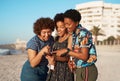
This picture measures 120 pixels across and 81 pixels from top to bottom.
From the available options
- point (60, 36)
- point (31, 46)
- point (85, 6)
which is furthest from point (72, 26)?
point (85, 6)

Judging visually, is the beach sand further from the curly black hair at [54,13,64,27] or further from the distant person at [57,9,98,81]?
the distant person at [57,9,98,81]

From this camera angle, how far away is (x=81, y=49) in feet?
10.9

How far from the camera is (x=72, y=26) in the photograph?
3500 millimetres

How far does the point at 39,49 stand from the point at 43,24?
318 millimetres

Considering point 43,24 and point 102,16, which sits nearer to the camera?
point 43,24

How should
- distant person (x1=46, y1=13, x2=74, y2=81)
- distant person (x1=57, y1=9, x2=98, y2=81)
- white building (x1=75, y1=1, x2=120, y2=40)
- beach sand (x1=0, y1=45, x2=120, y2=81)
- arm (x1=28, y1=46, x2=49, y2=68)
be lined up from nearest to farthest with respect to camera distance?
distant person (x1=57, y1=9, x2=98, y2=81) < arm (x1=28, y1=46, x2=49, y2=68) < distant person (x1=46, y1=13, x2=74, y2=81) < beach sand (x1=0, y1=45, x2=120, y2=81) < white building (x1=75, y1=1, x2=120, y2=40)

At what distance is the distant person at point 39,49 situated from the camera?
3.63 meters

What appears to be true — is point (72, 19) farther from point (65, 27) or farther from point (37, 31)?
point (37, 31)

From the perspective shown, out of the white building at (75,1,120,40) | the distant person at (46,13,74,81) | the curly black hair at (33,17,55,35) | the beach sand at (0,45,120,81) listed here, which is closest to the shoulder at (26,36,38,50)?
the curly black hair at (33,17,55,35)

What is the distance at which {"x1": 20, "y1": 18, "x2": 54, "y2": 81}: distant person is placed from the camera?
11.9 ft

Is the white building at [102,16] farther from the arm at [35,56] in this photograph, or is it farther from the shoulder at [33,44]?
the arm at [35,56]

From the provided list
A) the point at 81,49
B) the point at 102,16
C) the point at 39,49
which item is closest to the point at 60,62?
the point at 39,49

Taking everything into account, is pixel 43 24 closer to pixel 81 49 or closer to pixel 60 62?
pixel 60 62

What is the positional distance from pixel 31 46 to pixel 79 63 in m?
0.65
